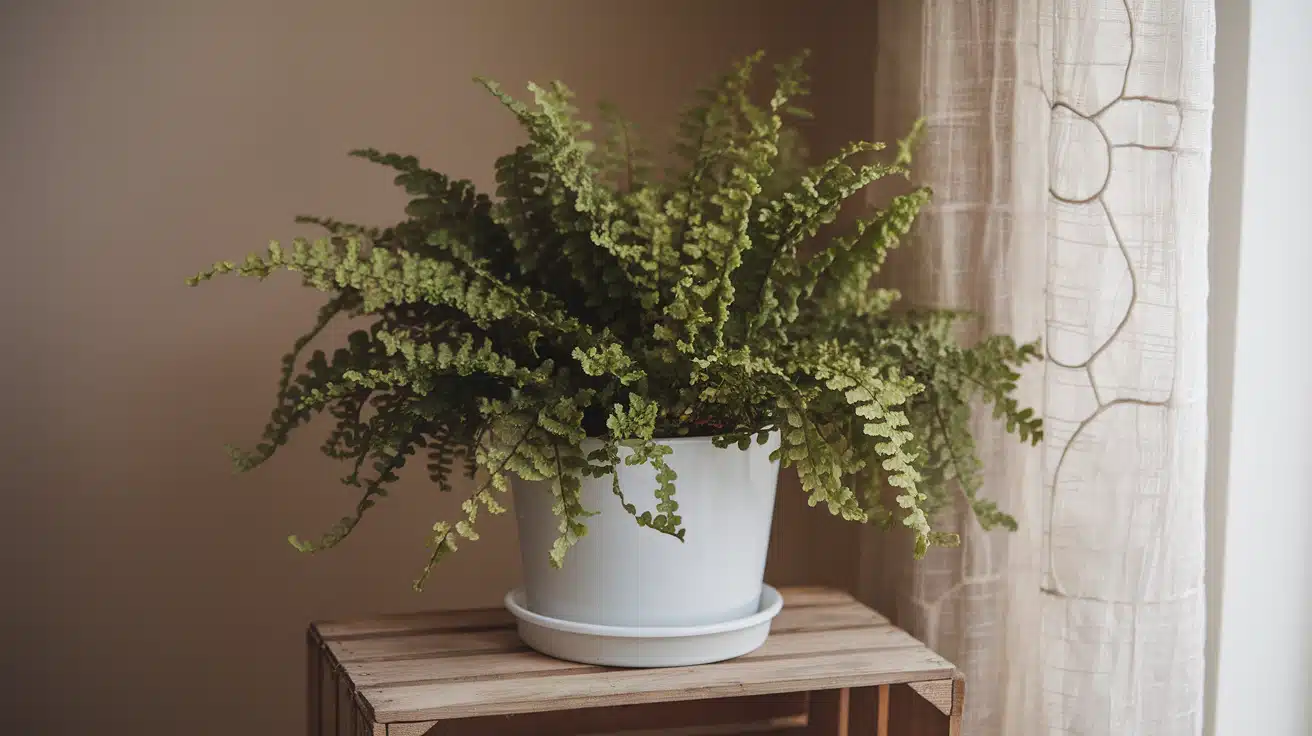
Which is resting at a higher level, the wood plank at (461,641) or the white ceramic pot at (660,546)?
the white ceramic pot at (660,546)

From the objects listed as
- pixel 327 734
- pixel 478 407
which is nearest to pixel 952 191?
pixel 478 407

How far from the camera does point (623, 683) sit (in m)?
1.05

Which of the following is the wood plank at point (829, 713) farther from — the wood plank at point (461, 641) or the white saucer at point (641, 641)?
the white saucer at point (641, 641)

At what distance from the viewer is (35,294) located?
1.46 meters

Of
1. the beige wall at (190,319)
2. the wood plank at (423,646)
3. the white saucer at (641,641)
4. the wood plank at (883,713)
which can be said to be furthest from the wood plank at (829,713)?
the beige wall at (190,319)

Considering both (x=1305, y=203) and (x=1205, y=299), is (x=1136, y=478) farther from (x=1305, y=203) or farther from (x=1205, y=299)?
(x=1305, y=203)

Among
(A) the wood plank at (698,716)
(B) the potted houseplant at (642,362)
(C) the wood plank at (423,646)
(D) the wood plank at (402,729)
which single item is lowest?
(A) the wood plank at (698,716)

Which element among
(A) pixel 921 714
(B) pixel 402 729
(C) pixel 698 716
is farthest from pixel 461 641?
(A) pixel 921 714

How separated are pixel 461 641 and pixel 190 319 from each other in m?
0.63

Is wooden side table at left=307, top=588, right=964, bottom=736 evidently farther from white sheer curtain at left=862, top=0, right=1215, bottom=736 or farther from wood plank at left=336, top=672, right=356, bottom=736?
white sheer curtain at left=862, top=0, right=1215, bottom=736

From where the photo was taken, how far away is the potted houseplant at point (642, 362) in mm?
997

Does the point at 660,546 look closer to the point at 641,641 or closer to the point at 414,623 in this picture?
the point at 641,641

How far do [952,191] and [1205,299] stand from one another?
297mm

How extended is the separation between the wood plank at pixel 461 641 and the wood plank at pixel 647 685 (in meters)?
0.09
